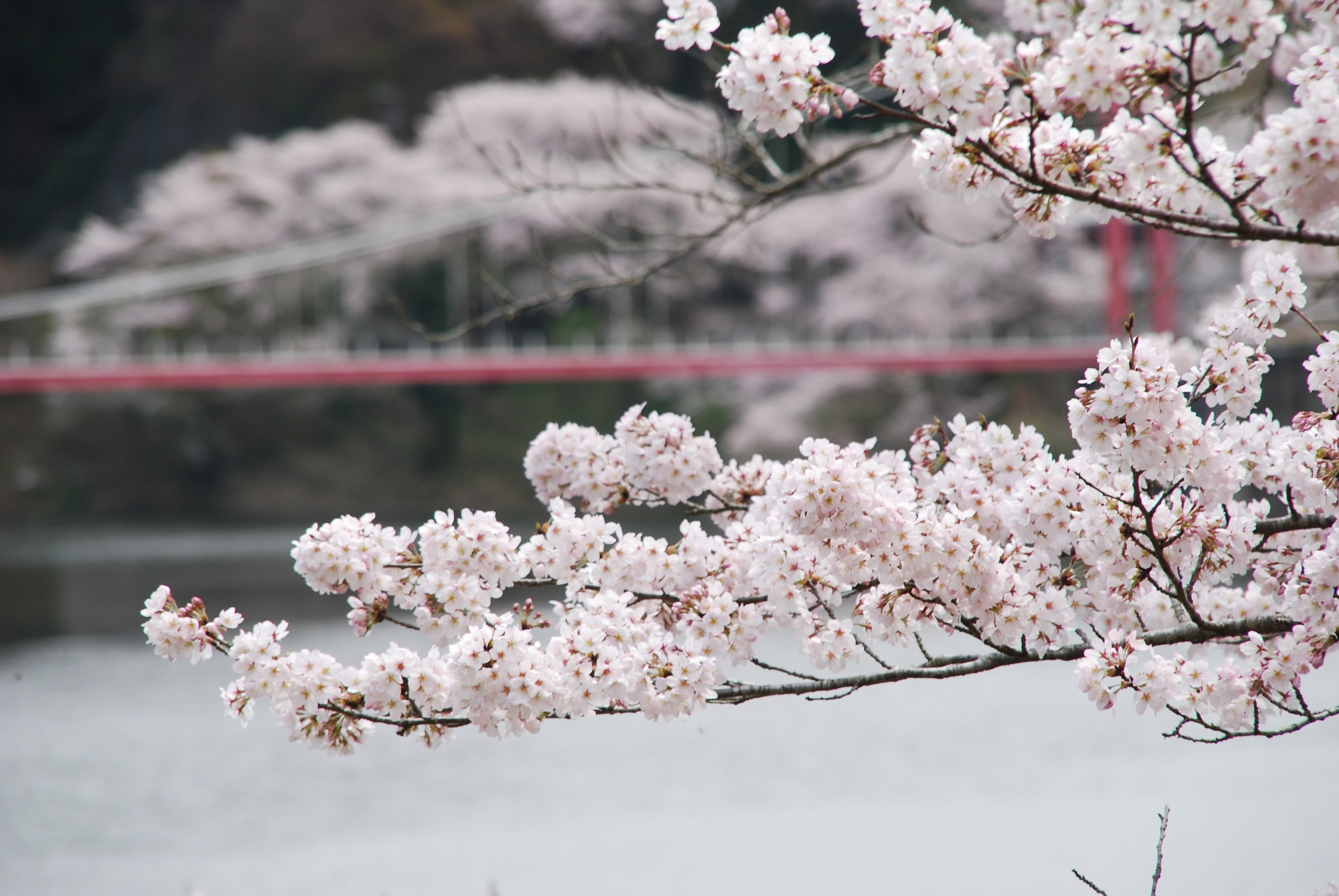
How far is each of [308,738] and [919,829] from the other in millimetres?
3216

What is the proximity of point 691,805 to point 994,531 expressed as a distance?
10.8 ft

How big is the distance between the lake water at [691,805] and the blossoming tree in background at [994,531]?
2476 mm

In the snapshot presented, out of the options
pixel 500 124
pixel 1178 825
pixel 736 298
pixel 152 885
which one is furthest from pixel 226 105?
pixel 1178 825

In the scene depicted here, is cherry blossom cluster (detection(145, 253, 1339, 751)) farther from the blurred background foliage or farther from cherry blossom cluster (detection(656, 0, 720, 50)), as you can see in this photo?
the blurred background foliage

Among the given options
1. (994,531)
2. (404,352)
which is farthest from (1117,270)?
(994,531)

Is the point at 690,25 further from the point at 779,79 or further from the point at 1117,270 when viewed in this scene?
the point at 1117,270

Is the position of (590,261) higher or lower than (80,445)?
higher

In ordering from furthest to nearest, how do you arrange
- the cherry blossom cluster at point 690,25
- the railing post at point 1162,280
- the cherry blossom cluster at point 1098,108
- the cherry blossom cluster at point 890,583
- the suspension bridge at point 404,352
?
1. the railing post at point 1162,280
2. the suspension bridge at point 404,352
3. the cherry blossom cluster at point 890,583
4. the cherry blossom cluster at point 690,25
5. the cherry blossom cluster at point 1098,108

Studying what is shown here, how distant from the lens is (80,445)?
12.4 m

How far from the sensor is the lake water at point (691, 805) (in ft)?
12.8

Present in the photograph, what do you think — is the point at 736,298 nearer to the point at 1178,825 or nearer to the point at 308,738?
the point at 1178,825

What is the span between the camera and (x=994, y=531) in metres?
1.49

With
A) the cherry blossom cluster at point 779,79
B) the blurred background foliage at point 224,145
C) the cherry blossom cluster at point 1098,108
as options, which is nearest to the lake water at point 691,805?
the cherry blossom cluster at point 1098,108

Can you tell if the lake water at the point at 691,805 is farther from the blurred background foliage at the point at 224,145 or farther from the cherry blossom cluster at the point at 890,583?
the blurred background foliage at the point at 224,145
